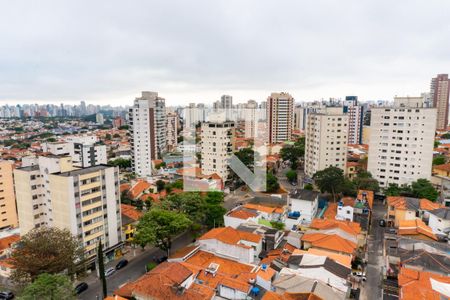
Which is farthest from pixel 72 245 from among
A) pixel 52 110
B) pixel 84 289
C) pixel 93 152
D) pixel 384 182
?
pixel 52 110

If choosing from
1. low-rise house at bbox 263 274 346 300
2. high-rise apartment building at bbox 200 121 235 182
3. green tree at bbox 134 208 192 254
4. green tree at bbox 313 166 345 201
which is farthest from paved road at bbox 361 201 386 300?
high-rise apartment building at bbox 200 121 235 182

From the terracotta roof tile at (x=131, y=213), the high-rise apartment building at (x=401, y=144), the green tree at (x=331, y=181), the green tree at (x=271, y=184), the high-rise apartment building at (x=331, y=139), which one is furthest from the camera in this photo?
the high-rise apartment building at (x=331, y=139)

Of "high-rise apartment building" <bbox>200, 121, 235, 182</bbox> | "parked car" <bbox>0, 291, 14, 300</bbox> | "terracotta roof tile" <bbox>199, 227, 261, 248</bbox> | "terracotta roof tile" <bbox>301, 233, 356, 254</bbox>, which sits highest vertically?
"high-rise apartment building" <bbox>200, 121, 235, 182</bbox>

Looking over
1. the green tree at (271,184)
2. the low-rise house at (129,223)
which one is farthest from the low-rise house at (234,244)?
the green tree at (271,184)

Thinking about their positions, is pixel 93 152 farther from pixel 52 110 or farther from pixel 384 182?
pixel 52 110

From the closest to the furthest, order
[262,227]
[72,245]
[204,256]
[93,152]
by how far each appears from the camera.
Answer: [72,245] < [204,256] < [262,227] < [93,152]

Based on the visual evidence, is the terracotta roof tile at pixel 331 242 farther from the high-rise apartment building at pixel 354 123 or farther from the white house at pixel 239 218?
the high-rise apartment building at pixel 354 123

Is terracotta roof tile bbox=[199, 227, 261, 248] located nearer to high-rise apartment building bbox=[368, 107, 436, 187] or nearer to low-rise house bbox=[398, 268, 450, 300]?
low-rise house bbox=[398, 268, 450, 300]
